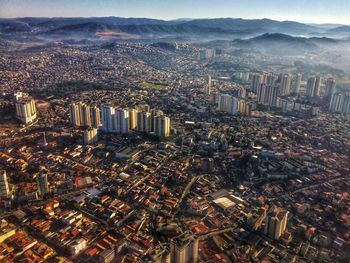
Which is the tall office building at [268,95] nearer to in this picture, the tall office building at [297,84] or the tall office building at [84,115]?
the tall office building at [297,84]

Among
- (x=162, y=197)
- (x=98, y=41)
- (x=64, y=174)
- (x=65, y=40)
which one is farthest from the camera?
(x=98, y=41)

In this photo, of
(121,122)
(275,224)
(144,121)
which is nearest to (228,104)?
(144,121)

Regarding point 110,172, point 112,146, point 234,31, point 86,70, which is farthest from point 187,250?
point 234,31

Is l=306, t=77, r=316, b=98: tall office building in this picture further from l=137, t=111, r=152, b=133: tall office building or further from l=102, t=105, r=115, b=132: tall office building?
l=102, t=105, r=115, b=132: tall office building

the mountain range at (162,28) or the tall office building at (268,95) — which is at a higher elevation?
the mountain range at (162,28)

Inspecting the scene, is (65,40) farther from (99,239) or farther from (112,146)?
(99,239)

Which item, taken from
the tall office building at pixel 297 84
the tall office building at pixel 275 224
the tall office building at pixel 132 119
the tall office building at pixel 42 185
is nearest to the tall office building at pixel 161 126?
the tall office building at pixel 132 119
